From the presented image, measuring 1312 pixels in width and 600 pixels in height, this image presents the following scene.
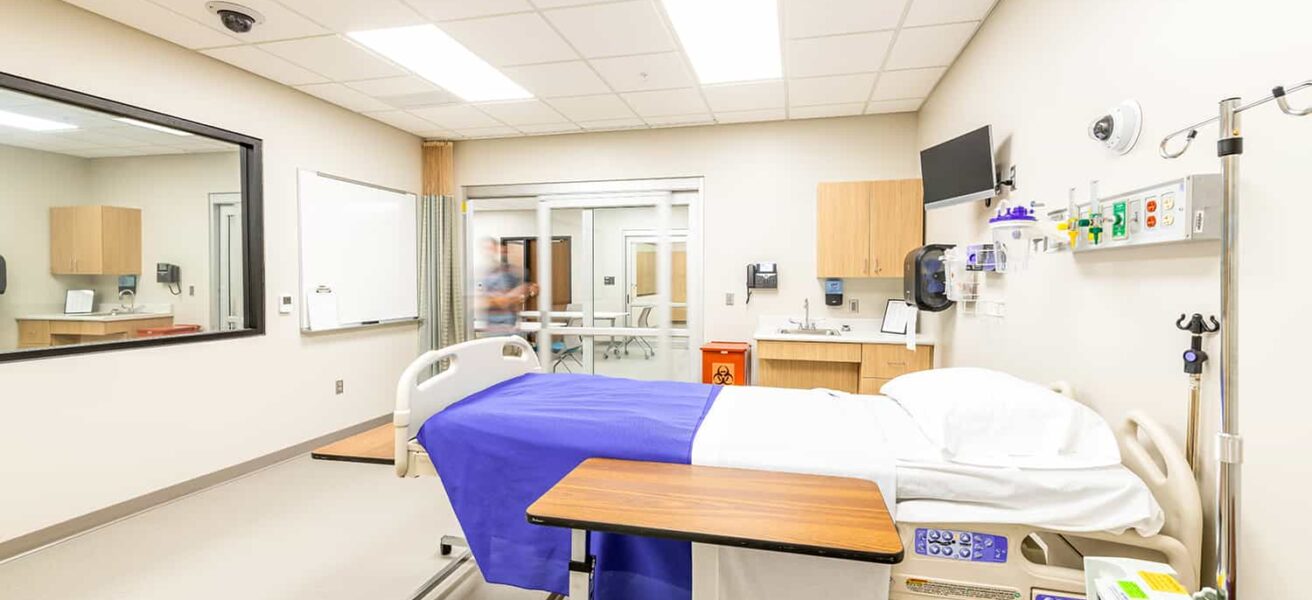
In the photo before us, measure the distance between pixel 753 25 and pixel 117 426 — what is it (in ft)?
13.1

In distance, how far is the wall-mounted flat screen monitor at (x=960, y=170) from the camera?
2.62 metres

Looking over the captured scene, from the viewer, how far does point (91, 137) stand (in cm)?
351

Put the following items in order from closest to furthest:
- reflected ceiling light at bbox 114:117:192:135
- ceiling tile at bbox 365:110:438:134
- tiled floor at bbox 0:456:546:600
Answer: tiled floor at bbox 0:456:546:600, reflected ceiling light at bbox 114:117:192:135, ceiling tile at bbox 365:110:438:134

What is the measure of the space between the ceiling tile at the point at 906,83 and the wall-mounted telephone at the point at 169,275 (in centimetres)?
518

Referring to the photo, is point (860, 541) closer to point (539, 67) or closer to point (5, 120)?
point (539, 67)

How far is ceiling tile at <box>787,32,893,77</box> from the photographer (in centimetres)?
297

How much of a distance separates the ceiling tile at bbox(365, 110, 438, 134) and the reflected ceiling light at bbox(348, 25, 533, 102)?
75cm

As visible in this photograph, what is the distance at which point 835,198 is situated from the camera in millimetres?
4219

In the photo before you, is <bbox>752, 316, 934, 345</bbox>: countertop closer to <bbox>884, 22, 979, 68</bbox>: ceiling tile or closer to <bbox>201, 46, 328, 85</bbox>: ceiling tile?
<bbox>884, 22, 979, 68</bbox>: ceiling tile

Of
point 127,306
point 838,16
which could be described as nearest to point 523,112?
point 838,16

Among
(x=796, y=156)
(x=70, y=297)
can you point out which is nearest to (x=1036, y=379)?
(x=796, y=156)

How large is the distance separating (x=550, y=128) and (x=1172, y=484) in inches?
180

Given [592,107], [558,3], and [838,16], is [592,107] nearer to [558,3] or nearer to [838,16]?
[558,3]

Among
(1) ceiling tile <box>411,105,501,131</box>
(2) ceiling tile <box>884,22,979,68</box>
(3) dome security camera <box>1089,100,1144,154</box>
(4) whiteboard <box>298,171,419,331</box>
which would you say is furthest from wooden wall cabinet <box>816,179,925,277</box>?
(4) whiteboard <box>298,171,419,331</box>
